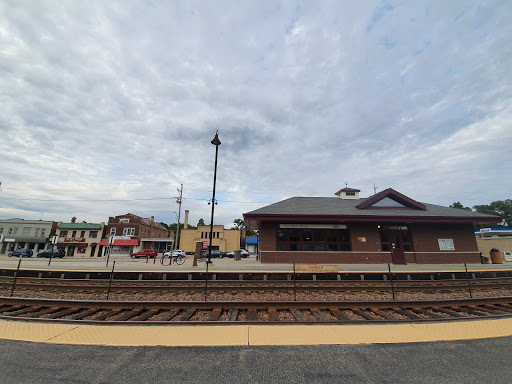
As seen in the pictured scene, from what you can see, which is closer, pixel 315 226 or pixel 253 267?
pixel 253 267

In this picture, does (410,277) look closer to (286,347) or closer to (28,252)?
(286,347)

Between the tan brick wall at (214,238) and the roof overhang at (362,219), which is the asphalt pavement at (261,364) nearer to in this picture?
the roof overhang at (362,219)

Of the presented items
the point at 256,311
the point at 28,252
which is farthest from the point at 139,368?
the point at 28,252

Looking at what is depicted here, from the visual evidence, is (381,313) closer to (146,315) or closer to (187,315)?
(187,315)

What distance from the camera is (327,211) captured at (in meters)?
21.5

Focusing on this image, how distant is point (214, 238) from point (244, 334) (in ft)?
166

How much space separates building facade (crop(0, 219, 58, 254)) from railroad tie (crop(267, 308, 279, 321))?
204 ft

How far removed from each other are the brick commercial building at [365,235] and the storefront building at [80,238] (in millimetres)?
44731

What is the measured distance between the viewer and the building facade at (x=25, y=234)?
1898 inches

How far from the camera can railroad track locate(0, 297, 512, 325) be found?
20.2ft

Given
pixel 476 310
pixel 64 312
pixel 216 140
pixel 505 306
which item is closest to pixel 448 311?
pixel 476 310

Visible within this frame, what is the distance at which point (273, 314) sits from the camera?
6305 mm

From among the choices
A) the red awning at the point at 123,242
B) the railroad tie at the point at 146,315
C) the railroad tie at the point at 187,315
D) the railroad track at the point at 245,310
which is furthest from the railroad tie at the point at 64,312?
the red awning at the point at 123,242

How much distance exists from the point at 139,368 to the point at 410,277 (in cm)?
1393
